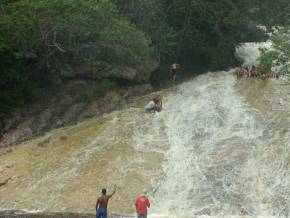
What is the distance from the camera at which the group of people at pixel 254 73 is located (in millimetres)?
34319

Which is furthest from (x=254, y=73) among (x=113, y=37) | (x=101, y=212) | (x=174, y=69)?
(x=101, y=212)

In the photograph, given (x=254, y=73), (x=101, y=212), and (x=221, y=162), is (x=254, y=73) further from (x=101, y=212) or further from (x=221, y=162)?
(x=101, y=212)

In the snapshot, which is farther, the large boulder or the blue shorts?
the large boulder

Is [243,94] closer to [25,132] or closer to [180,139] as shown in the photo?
[180,139]

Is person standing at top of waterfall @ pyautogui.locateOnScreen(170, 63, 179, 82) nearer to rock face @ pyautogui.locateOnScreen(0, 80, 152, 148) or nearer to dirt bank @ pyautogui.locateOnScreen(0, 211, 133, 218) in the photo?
rock face @ pyautogui.locateOnScreen(0, 80, 152, 148)

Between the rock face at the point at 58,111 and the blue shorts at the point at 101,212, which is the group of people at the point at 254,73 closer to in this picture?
the rock face at the point at 58,111

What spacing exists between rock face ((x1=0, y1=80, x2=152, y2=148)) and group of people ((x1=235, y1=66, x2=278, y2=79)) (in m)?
6.29

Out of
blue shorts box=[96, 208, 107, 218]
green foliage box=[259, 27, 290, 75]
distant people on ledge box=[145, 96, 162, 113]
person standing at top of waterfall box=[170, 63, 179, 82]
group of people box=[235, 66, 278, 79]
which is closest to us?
blue shorts box=[96, 208, 107, 218]

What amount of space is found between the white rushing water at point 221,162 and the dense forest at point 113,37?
4014 mm

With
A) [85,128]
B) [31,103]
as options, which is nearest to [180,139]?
[85,128]

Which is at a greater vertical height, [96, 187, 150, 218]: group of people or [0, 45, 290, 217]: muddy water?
[0, 45, 290, 217]: muddy water

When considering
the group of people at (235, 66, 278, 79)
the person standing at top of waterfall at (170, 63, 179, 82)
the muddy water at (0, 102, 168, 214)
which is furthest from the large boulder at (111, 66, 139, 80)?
the group of people at (235, 66, 278, 79)

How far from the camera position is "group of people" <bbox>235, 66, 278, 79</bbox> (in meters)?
34.3

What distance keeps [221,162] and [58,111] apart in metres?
10.6
